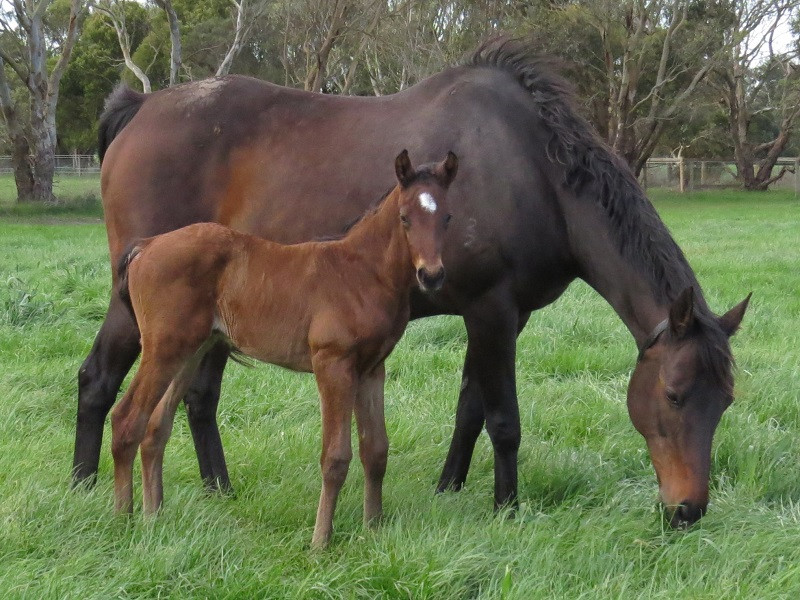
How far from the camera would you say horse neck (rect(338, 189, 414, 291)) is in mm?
3236

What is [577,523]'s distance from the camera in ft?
11.1

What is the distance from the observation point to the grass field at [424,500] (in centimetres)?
280

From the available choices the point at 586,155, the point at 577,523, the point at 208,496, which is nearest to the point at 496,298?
the point at 586,155

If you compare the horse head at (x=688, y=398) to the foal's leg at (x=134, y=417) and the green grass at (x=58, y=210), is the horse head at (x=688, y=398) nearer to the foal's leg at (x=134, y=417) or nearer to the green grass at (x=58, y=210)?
the foal's leg at (x=134, y=417)

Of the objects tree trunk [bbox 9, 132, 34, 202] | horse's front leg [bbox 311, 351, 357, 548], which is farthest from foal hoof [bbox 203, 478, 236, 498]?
tree trunk [bbox 9, 132, 34, 202]

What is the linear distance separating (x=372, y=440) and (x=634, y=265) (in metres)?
1.34

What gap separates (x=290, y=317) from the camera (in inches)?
131

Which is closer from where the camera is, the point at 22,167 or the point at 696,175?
the point at 22,167

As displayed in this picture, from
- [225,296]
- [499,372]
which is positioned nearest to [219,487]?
[225,296]

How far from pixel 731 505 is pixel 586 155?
1.61 m

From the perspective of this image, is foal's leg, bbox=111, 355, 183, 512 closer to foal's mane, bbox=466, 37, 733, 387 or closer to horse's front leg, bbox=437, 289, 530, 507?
horse's front leg, bbox=437, 289, 530, 507

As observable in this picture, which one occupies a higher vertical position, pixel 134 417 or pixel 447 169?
pixel 447 169

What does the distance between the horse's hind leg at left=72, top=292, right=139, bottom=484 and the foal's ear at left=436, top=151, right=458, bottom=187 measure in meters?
1.72

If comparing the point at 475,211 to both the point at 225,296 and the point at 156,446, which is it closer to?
the point at 225,296
